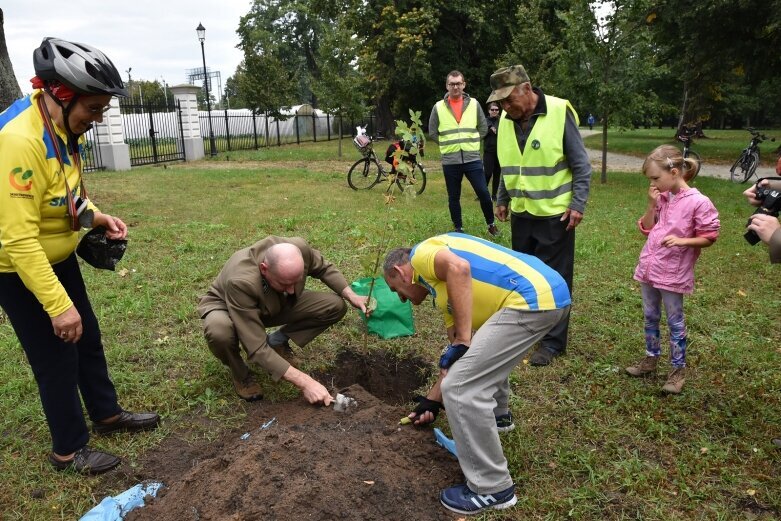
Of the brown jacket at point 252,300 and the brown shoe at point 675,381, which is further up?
the brown jacket at point 252,300

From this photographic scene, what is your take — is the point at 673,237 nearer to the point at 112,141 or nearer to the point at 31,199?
the point at 31,199

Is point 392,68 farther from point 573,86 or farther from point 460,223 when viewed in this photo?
point 460,223

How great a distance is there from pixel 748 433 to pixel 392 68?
23439 mm

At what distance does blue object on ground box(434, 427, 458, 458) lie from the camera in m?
2.89

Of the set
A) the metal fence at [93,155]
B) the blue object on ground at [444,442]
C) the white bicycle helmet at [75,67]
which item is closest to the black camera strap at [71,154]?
the white bicycle helmet at [75,67]

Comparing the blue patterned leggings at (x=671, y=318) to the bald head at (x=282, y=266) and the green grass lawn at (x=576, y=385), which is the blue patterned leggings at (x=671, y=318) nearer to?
the green grass lawn at (x=576, y=385)

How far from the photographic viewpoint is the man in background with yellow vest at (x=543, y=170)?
12.4 ft

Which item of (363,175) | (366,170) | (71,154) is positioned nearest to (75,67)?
(71,154)

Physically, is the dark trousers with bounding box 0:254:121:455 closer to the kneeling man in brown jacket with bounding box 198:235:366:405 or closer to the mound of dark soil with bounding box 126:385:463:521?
the mound of dark soil with bounding box 126:385:463:521

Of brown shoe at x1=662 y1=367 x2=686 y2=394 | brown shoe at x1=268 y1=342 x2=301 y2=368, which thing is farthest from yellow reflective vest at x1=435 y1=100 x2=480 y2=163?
brown shoe at x1=662 y1=367 x2=686 y2=394

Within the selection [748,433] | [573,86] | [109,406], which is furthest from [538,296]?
[573,86]

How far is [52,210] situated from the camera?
250cm

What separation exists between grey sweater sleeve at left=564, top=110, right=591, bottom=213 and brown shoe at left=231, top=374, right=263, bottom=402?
2.43 metres

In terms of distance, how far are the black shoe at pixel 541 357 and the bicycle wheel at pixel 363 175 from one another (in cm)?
846
